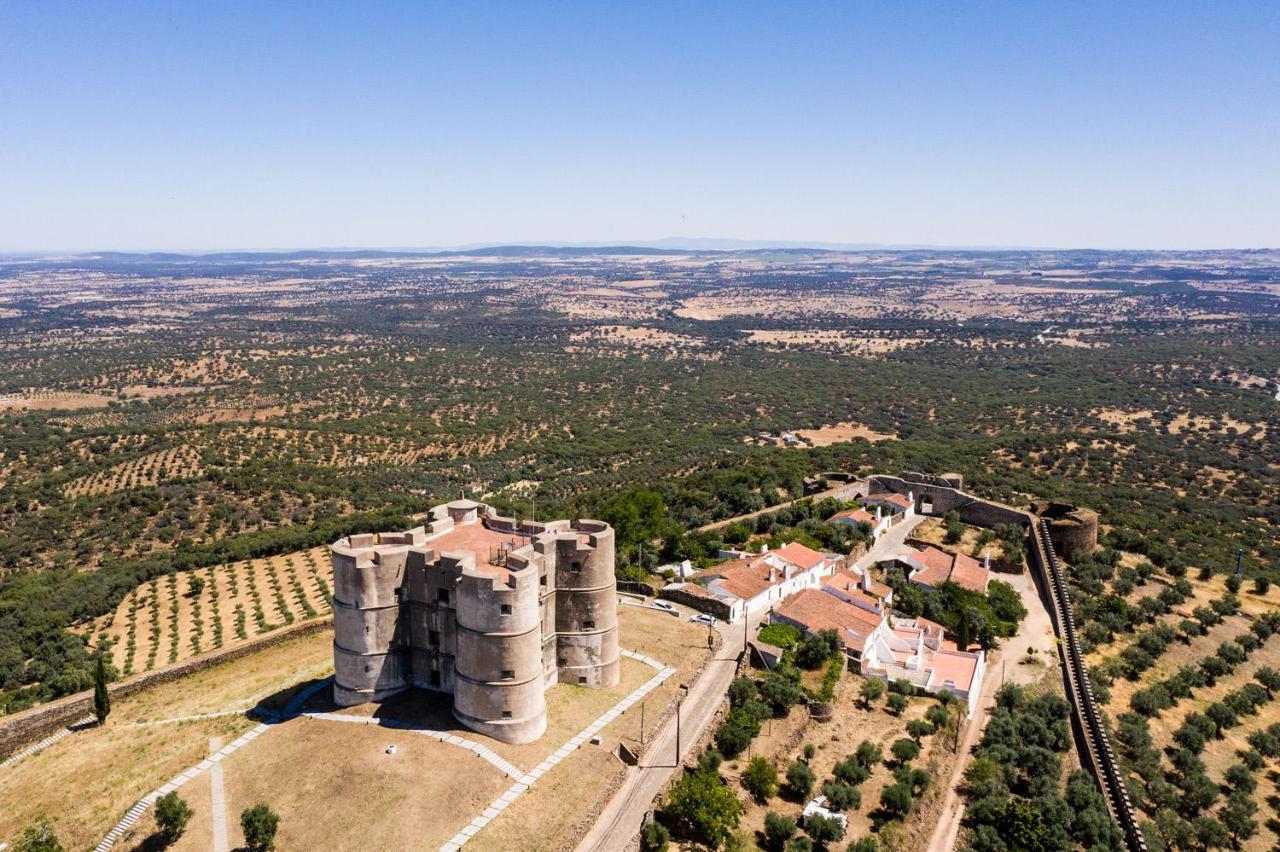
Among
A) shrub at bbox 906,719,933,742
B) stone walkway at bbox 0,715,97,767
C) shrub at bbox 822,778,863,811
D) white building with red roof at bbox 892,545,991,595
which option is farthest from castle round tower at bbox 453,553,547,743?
white building with red roof at bbox 892,545,991,595

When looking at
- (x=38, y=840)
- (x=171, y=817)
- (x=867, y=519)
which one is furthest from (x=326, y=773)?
(x=867, y=519)

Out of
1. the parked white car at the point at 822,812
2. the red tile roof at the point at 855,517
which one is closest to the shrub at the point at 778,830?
the parked white car at the point at 822,812

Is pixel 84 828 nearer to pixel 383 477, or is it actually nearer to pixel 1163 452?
pixel 383 477

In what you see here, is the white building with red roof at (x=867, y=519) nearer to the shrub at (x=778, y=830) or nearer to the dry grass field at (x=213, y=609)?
the shrub at (x=778, y=830)

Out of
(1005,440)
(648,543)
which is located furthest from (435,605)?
(1005,440)

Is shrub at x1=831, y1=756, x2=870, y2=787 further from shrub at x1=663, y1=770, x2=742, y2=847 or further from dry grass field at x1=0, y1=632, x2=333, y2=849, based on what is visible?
dry grass field at x1=0, y1=632, x2=333, y2=849
